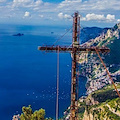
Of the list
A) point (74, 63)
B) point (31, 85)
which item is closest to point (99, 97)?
point (31, 85)

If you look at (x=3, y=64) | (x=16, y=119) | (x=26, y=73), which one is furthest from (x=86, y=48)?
(x=3, y=64)

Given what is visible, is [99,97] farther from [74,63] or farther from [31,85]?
[74,63]

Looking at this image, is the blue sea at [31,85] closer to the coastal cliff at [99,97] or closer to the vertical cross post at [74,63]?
the coastal cliff at [99,97]

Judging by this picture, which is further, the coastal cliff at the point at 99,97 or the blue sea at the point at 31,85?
the blue sea at the point at 31,85

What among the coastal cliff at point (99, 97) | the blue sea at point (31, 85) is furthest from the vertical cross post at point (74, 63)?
the blue sea at point (31, 85)

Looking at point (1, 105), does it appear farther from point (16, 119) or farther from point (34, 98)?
point (16, 119)

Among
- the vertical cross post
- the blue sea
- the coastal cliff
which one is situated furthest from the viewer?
the blue sea

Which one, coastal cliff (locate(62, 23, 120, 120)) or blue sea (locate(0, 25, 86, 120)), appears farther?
blue sea (locate(0, 25, 86, 120))

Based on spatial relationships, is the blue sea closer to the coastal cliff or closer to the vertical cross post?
the coastal cliff

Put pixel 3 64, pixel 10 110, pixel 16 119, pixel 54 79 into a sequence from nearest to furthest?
1. pixel 16 119
2. pixel 10 110
3. pixel 54 79
4. pixel 3 64

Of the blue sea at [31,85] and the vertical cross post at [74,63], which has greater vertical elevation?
the vertical cross post at [74,63]

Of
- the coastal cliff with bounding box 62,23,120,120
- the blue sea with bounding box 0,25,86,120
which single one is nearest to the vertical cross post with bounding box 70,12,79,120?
the coastal cliff with bounding box 62,23,120,120
